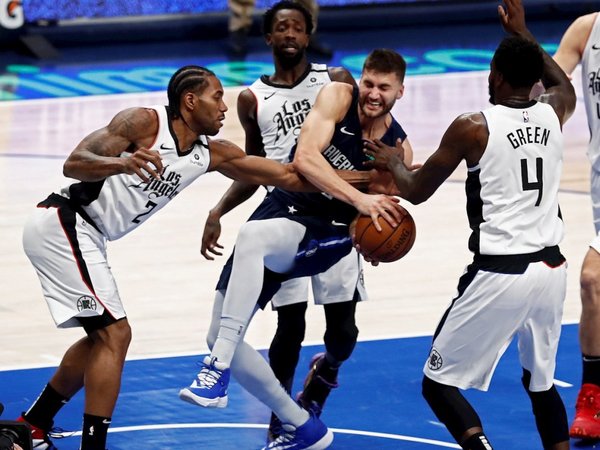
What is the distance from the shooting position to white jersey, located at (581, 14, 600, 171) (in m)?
7.44

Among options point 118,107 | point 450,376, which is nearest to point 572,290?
point 450,376

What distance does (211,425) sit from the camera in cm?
738

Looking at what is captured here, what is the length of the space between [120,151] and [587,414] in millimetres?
2746

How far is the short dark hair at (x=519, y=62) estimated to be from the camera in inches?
231

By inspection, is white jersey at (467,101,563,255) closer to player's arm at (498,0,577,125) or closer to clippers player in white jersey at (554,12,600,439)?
player's arm at (498,0,577,125)

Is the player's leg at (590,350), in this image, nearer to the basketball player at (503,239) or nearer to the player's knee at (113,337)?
the basketball player at (503,239)

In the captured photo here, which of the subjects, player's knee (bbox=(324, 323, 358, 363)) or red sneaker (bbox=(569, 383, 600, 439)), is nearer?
red sneaker (bbox=(569, 383, 600, 439))

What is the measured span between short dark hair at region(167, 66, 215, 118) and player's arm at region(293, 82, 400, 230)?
1.96 feet

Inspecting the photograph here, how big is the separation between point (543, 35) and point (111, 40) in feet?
21.1

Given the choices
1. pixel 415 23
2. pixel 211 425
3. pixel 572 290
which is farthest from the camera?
pixel 415 23

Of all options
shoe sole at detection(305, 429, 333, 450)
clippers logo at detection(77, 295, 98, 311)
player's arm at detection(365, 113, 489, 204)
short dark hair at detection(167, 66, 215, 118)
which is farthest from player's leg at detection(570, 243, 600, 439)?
clippers logo at detection(77, 295, 98, 311)

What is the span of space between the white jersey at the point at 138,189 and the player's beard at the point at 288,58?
46.3 inches

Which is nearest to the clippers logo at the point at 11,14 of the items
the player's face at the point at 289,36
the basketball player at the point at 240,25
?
the basketball player at the point at 240,25

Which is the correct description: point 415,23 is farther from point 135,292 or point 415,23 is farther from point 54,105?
point 135,292
